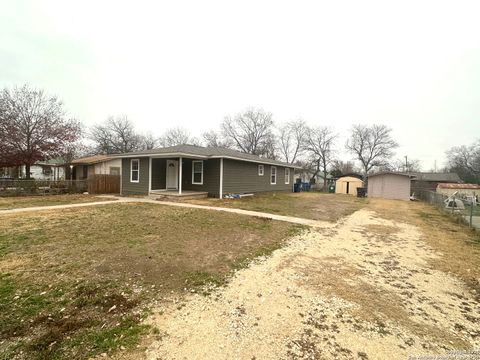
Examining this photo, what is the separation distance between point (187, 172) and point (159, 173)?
190cm

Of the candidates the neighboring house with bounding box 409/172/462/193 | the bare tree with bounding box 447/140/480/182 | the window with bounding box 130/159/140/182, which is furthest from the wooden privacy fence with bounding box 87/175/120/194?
A: the bare tree with bounding box 447/140/480/182

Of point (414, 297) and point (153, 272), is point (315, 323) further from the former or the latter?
point (153, 272)

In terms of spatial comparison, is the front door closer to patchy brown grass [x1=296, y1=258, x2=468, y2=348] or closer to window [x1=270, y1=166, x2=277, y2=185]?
window [x1=270, y1=166, x2=277, y2=185]

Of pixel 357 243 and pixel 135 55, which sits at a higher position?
pixel 135 55

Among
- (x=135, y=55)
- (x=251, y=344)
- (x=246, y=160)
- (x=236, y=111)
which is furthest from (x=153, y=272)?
(x=236, y=111)

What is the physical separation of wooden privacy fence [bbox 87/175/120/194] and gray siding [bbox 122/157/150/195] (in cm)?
162

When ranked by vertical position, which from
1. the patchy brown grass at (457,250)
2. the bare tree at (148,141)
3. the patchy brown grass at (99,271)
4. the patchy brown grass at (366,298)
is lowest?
the patchy brown grass at (457,250)

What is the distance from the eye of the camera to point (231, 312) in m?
2.69

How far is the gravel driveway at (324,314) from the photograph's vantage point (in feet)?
6.98

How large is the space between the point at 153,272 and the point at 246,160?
13303 millimetres

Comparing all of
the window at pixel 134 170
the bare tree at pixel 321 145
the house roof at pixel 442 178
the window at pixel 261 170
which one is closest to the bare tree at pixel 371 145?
the bare tree at pixel 321 145

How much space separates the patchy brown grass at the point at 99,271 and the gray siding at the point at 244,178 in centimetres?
799

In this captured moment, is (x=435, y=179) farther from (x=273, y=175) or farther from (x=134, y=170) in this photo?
(x=134, y=170)

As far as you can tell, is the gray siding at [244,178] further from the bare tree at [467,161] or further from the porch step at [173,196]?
the bare tree at [467,161]
